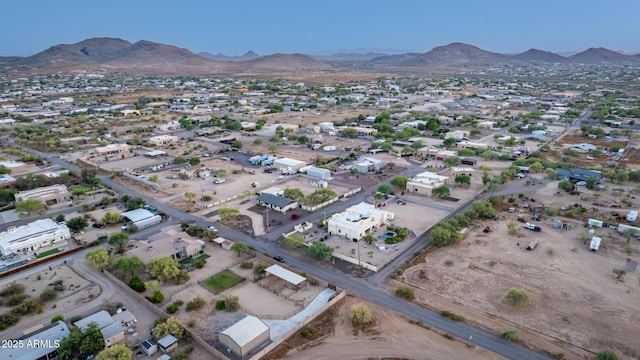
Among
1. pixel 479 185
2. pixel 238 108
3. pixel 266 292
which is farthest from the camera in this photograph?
pixel 238 108

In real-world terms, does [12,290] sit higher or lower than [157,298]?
lower

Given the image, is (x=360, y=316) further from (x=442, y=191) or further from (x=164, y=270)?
(x=442, y=191)

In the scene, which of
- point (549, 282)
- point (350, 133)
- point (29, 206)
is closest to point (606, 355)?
point (549, 282)

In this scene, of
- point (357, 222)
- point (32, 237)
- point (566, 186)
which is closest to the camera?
point (32, 237)

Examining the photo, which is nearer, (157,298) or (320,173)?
(157,298)

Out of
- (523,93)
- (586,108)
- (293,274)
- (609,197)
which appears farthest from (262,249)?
(523,93)

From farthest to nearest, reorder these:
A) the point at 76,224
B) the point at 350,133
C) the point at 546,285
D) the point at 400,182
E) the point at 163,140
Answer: the point at 350,133 < the point at 163,140 < the point at 400,182 < the point at 76,224 < the point at 546,285

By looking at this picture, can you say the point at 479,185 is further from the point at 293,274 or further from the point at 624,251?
the point at 293,274
